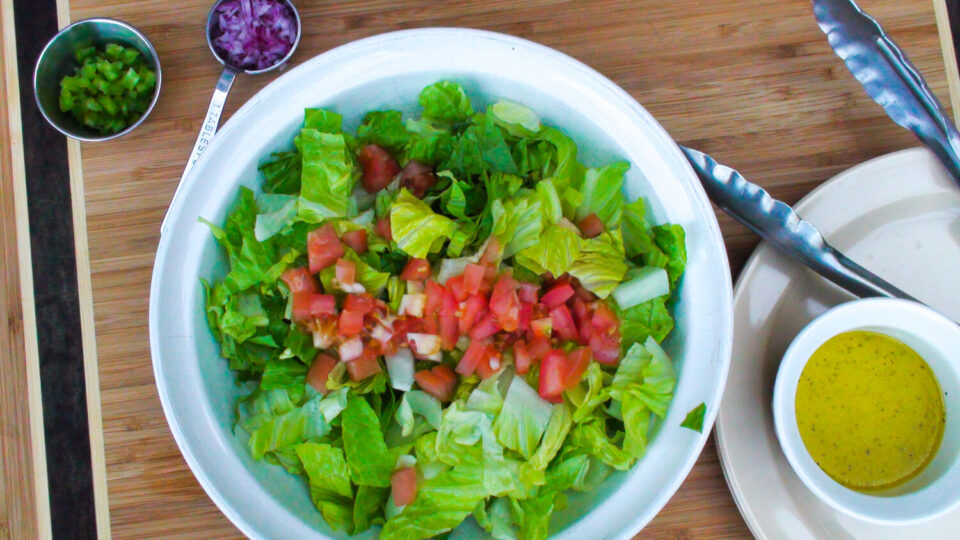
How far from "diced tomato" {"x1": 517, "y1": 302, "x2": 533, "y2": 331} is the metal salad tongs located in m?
0.51

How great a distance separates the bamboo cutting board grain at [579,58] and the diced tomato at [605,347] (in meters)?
0.61

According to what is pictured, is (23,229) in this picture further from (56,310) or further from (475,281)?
(475,281)

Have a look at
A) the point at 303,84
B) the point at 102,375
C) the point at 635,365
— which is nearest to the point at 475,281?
the point at 635,365

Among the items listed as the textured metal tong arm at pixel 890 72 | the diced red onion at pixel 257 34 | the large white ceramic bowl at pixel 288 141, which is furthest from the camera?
the diced red onion at pixel 257 34

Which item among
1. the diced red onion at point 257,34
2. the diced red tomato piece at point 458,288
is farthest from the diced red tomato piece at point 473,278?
the diced red onion at point 257,34

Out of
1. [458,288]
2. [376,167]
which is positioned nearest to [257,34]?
[376,167]

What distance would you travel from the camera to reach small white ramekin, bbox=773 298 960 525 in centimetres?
150

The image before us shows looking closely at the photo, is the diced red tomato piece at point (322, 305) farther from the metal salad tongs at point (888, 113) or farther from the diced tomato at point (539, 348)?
the metal salad tongs at point (888, 113)

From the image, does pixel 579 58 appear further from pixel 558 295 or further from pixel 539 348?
pixel 539 348

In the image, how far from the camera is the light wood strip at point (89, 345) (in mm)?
1779

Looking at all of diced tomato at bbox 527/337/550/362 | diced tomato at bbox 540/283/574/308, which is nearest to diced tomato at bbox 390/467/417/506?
diced tomato at bbox 527/337/550/362

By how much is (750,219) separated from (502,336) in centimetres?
62

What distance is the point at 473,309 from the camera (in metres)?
1.47

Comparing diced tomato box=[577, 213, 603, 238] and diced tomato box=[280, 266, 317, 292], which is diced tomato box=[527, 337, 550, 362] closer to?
diced tomato box=[577, 213, 603, 238]
